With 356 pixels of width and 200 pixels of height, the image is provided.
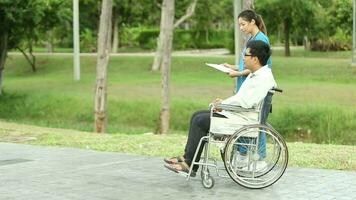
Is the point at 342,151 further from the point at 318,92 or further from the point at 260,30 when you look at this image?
the point at 318,92

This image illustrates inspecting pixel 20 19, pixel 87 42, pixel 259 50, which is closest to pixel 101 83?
pixel 259 50

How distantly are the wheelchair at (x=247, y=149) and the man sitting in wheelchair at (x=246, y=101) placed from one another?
3cm

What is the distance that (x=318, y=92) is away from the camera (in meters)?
23.6

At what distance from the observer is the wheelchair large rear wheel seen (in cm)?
748

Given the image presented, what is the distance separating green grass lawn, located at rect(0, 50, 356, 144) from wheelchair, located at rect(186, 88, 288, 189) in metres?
9.21

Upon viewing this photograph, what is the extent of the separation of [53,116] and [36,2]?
18.6 ft

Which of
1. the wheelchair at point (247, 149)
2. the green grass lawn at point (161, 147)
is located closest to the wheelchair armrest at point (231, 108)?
the wheelchair at point (247, 149)

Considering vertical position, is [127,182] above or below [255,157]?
below

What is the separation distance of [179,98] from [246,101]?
600 inches

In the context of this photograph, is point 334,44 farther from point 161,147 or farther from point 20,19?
point 161,147

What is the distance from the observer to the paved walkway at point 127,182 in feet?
24.3

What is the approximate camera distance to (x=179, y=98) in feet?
74.6

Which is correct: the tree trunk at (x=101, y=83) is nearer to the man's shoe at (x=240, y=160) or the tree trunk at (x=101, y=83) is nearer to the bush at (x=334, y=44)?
the man's shoe at (x=240, y=160)

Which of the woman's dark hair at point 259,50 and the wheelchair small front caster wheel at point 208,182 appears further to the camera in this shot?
the woman's dark hair at point 259,50
